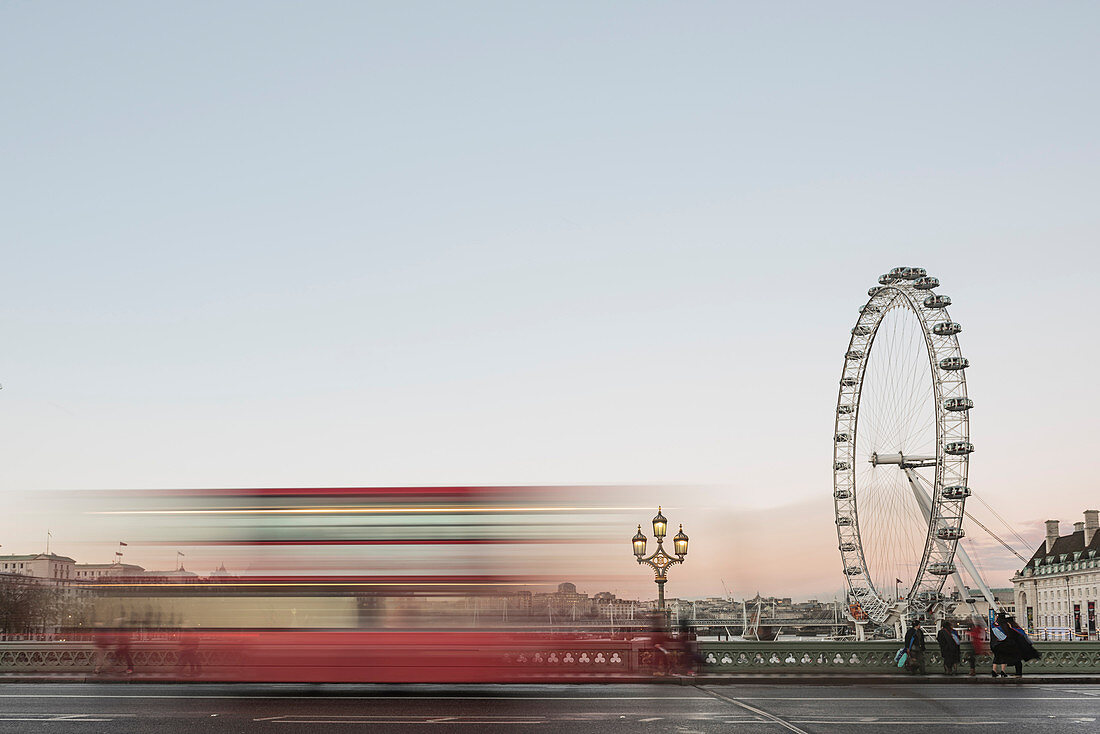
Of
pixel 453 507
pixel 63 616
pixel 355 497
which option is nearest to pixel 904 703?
pixel 453 507

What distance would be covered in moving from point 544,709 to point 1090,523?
6935 inches

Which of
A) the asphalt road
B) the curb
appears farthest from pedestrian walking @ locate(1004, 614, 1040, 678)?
the asphalt road

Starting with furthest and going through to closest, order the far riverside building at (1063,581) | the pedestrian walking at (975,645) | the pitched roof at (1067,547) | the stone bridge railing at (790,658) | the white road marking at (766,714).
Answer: the pitched roof at (1067,547) < the far riverside building at (1063,581) < the stone bridge railing at (790,658) < the pedestrian walking at (975,645) < the white road marking at (766,714)

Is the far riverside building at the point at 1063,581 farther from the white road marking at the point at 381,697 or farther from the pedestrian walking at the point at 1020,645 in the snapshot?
the white road marking at the point at 381,697

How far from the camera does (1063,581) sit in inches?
6476

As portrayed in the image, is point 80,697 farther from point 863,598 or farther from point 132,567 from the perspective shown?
point 863,598

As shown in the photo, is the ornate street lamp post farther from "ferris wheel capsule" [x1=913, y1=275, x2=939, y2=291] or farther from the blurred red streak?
"ferris wheel capsule" [x1=913, y1=275, x2=939, y2=291]

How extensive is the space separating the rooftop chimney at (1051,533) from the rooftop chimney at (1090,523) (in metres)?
14.3

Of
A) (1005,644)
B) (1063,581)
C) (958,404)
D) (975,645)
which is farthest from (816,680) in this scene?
(1063,581)

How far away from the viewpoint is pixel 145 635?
17.4 meters

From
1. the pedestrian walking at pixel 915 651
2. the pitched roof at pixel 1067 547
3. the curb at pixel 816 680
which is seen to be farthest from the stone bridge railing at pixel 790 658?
the pitched roof at pixel 1067 547

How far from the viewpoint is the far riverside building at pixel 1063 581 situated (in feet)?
496

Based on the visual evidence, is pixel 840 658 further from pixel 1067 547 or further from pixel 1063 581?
pixel 1067 547

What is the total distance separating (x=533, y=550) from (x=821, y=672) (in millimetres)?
10562
